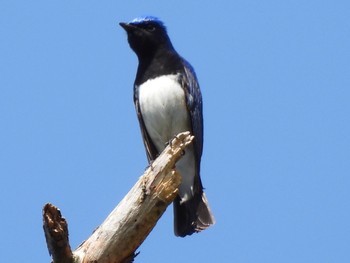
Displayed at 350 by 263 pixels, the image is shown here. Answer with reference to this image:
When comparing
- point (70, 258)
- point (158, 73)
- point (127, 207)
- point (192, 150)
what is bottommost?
point (70, 258)

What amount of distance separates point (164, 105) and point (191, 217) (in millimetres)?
1330

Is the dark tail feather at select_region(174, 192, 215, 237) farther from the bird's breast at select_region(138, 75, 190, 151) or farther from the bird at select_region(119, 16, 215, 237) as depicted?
the bird's breast at select_region(138, 75, 190, 151)

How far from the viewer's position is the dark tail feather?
28.5 feet

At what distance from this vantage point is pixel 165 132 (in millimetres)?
8984

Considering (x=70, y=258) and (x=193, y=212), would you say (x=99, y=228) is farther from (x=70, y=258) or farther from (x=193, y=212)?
(x=193, y=212)

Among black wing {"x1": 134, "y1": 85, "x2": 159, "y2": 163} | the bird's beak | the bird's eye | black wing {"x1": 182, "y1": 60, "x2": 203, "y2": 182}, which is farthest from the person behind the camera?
the bird's eye

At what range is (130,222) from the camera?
6.41 metres

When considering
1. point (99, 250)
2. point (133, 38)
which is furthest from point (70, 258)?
point (133, 38)

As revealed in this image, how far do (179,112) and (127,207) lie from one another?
255 centimetres

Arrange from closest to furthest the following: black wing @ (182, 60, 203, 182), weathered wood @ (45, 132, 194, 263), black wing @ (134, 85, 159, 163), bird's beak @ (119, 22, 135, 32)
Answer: weathered wood @ (45, 132, 194, 263), black wing @ (182, 60, 203, 182), black wing @ (134, 85, 159, 163), bird's beak @ (119, 22, 135, 32)

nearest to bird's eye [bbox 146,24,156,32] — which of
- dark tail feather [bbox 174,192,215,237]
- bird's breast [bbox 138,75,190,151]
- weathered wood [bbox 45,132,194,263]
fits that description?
bird's breast [bbox 138,75,190,151]

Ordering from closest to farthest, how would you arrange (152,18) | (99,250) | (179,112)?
(99,250)
(179,112)
(152,18)

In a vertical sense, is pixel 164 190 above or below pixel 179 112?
below

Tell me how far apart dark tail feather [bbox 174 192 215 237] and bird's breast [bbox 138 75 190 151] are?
0.84m
